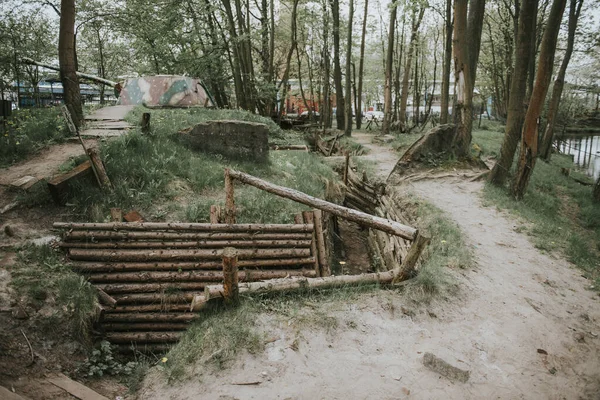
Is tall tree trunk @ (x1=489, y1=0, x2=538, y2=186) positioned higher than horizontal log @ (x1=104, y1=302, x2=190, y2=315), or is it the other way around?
tall tree trunk @ (x1=489, y1=0, x2=538, y2=186)

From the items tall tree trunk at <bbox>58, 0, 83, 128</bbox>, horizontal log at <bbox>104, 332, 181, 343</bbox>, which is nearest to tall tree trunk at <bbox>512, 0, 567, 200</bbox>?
horizontal log at <bbox>104, 332, 181, 343</bbox>

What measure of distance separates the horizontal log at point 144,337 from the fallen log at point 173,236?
1241mm

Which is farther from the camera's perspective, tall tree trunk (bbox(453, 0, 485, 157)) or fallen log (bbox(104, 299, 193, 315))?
tall tree trunk (bbox(453, 0, 485, 157))

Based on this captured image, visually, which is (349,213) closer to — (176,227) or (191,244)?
(191,244)

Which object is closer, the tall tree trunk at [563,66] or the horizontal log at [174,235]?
the horizontal log at [174,235]

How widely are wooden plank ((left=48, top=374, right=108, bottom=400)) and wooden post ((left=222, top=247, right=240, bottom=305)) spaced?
1.30 metres

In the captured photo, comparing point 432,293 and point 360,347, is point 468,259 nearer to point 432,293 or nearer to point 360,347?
point 432,293

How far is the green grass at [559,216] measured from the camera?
5903mm

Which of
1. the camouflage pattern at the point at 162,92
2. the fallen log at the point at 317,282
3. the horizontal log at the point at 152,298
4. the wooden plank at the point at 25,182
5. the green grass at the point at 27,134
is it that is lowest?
the horizontal log at the point at 152,298

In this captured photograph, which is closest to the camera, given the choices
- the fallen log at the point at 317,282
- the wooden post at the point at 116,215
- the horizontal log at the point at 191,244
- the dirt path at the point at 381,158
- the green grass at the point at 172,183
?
the fallen log at the point at 317,282

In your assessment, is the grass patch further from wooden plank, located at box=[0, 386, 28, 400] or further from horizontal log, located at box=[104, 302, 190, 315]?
wooden plank, located at box=[0, 386, 28, 400]

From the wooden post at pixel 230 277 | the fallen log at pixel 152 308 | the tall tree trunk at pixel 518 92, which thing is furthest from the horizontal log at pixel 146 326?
the tall tree trunk at pixel 518 92

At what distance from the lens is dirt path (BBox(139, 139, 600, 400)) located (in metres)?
2.91

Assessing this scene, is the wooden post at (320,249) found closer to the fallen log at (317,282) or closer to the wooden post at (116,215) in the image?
the fallen log at (317,282)
